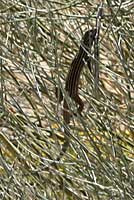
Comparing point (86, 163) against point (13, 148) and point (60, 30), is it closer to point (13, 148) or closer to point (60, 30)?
point (13, 148)

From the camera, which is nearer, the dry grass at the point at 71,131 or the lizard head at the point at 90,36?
the dry grass at the point at 71,131

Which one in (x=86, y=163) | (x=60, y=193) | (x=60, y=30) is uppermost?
(x=60, y=30)

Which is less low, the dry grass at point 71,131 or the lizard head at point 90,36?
the lizard head at point 90,36

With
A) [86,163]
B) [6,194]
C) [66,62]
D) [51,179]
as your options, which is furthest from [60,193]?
[66,62]

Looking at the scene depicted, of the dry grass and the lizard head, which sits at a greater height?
the lizard head

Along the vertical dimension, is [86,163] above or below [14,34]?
below

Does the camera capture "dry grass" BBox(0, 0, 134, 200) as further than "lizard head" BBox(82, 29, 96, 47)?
No

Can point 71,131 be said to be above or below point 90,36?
below

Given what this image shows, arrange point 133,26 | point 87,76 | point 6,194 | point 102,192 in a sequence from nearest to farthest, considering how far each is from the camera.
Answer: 1. point 102,192
2. point 6,194
3. point 87,76
4. point 133,26

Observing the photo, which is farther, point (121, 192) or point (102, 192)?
point (102, 192)

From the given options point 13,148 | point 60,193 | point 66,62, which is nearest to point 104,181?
point 60,193

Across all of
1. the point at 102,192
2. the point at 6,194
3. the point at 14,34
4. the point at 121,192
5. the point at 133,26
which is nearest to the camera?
the point at 121,192
